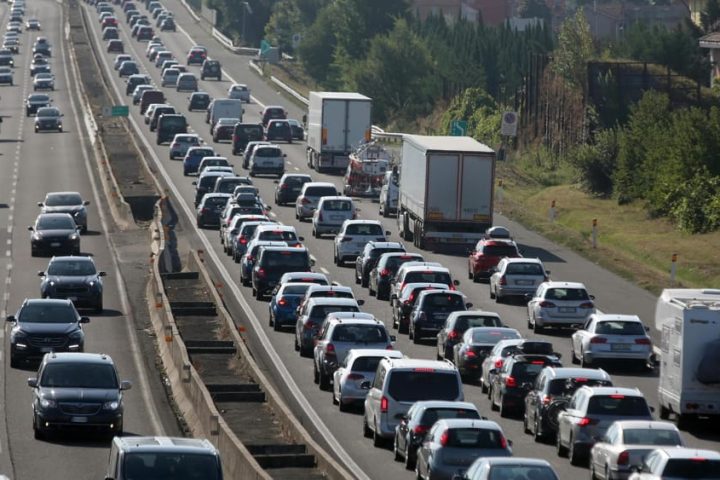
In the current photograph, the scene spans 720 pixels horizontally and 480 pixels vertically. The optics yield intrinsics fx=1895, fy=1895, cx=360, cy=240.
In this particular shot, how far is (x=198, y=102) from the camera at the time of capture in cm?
11431

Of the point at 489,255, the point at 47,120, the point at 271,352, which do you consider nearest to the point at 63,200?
the point at 489,255

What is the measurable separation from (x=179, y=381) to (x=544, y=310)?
11020 mm

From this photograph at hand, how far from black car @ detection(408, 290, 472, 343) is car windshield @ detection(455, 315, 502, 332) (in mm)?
2881

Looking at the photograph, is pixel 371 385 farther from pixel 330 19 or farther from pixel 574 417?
pixel 330 19

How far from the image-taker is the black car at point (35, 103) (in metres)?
113

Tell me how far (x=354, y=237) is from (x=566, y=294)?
13537 millimetres

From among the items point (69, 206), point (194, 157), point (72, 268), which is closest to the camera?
point (72, 268)

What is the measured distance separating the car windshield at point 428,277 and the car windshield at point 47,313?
956cm

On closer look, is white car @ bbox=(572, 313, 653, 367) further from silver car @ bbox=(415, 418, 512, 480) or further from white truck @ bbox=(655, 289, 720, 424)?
silver car @ bbox=(415, 418, 512, 480)

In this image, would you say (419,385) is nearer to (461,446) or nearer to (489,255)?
(461,446)

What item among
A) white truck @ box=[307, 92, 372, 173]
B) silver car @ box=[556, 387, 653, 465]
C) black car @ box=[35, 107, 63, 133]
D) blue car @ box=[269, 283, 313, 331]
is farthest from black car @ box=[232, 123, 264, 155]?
silver car @ box=[556, 387, 653, 465]

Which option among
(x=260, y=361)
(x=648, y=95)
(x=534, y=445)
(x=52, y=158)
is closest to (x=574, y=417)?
(x=534, y=445)

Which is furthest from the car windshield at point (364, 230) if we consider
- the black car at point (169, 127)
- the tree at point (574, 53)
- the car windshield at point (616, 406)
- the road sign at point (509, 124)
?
the black car at point (169, 127)

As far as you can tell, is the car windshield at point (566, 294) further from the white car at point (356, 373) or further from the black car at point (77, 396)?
the black car at point (77, 396)
